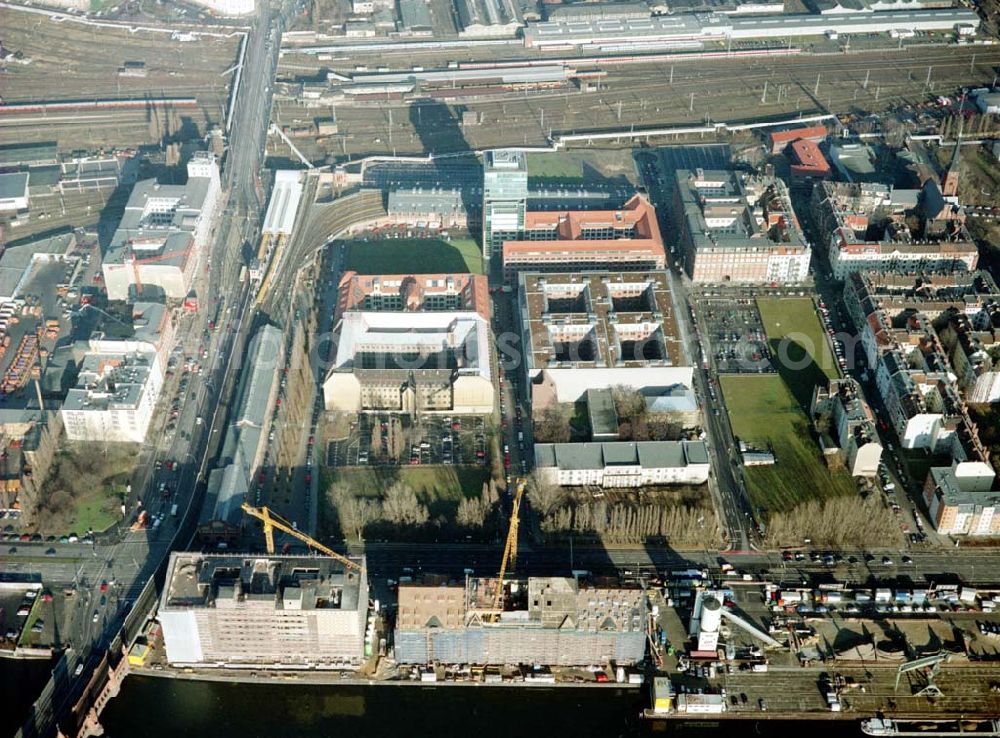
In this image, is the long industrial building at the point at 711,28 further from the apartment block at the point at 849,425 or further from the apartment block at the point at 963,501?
the apartment block at the point at 963,501

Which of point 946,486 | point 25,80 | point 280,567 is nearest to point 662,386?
point 946,486

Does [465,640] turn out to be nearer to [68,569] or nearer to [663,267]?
[68,569]

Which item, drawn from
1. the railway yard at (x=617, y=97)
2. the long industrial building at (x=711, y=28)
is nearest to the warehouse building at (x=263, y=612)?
the railway yard at (x=617, y=97)

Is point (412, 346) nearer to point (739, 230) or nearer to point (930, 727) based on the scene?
point (739, 230)

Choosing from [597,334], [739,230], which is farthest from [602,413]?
[739,230]

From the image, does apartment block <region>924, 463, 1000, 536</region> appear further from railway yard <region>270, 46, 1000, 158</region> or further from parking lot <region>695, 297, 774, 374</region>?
railway yard <region>270, 46, 1000, 158</region>

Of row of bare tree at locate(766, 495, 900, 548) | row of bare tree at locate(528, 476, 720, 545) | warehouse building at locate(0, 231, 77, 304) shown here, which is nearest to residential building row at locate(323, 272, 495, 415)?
row of bare tree at locate(528, 476, 720, 545)
